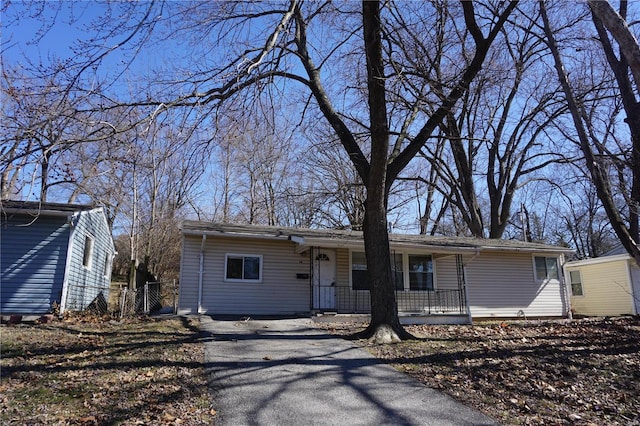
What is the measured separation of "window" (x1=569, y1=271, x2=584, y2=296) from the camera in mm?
23531

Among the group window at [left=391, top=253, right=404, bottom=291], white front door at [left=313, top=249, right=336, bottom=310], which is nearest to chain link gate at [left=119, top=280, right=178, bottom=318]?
white front door at [left=313, top=249, right=336, bottom=310]

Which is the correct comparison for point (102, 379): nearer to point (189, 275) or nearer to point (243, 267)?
point (189, 275)

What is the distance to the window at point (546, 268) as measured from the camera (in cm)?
1789

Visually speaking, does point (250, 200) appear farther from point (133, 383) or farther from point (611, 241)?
point (611, 241)

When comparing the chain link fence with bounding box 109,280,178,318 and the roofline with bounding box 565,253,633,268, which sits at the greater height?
the roofline with bounding box 565,253,633,268

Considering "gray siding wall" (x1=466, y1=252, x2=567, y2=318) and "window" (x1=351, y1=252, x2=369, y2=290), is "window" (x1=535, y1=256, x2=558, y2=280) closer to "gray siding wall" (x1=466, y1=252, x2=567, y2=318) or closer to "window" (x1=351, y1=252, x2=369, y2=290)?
"gray siding wall" (x1=466, y1=252, x2=567, y2=318)

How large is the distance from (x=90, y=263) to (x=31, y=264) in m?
3.07

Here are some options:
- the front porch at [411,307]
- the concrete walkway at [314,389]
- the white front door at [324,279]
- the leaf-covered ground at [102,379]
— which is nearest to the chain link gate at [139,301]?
the leaf-covered ground at [102,379]

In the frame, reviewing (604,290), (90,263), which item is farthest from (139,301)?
(604,290)

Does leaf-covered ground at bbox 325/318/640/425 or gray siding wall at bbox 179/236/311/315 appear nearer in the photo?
leaf-covered ground at bbox 325/318/640/425

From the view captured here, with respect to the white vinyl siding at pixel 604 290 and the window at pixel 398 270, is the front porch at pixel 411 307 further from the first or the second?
the white vinyl siding at pixel 604 290

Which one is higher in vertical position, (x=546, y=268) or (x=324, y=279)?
(x=546, y=268)

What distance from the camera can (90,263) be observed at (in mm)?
15031

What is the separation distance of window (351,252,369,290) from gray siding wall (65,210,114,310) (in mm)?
8486
